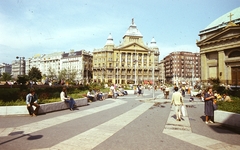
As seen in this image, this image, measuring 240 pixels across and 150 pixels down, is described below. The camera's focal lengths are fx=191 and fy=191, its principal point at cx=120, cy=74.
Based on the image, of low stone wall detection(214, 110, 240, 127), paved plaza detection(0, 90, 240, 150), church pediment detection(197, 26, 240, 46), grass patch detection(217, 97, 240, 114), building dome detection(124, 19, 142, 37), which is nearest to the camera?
paved plaza detection(0, 90, 240, 150)

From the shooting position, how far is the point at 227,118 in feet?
32.3

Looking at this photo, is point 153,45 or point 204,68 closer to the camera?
point 204,68

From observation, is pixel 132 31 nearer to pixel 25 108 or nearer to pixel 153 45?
pixel 153 45

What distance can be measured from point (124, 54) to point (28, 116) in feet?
276

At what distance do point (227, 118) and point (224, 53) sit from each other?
3495 cm

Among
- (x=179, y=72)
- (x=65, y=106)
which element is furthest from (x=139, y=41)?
(x=65, y=106)

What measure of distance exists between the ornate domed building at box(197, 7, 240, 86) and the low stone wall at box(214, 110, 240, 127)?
29249mm

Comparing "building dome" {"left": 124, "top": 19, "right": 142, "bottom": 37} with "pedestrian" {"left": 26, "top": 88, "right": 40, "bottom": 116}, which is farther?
"building dome" {"left": 124, "top": 19, "right": 142, "bottom": 37}

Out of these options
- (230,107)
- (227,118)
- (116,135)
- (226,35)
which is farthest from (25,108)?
(226,35)

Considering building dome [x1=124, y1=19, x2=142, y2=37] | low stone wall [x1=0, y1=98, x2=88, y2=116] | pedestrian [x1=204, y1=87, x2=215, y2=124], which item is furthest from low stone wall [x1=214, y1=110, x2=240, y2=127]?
building dome [x1=124, y1=19, x2=142, y2=37]

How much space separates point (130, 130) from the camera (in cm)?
856

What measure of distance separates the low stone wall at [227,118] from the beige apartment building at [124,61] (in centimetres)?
7946

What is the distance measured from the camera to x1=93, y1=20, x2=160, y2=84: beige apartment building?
3632 inches

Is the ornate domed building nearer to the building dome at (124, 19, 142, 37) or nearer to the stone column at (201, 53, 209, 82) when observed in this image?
the stone column at (201, 53, 209, 82)
